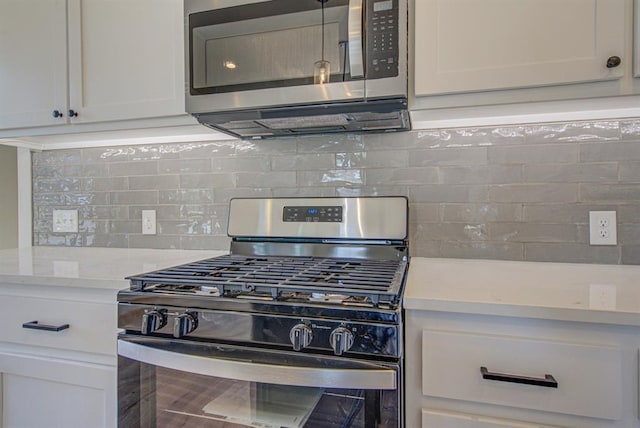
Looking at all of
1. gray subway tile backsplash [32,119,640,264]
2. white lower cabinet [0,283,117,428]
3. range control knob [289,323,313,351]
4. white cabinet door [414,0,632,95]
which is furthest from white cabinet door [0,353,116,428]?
white cabinet door [414,0,632,95]

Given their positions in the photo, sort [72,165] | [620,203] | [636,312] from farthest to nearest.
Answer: [72,165] → [620,203] → [636,312]

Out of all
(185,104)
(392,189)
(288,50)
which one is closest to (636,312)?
(392,189)

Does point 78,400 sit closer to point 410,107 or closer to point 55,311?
point 55,311

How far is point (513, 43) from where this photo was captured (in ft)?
3.33

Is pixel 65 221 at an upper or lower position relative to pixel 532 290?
upper

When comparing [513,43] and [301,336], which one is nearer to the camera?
[301,336]

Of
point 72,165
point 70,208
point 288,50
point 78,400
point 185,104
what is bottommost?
point 78,400

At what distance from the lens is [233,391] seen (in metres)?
0.85

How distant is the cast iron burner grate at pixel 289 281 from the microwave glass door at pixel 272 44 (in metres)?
0.57

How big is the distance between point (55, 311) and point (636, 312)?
143 cm

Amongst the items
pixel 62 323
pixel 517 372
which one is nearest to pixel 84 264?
pixel 62 323

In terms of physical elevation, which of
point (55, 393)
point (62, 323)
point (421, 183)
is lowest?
point (55, 393)

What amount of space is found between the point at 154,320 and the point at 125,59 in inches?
39.1

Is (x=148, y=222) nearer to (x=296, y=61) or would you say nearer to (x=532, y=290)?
(x=296, y=61)
